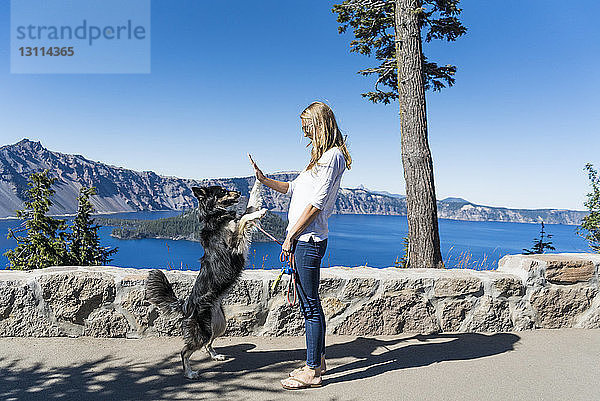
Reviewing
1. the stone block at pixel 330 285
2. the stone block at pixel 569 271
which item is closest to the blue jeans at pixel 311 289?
the stone block at pixel 330 285

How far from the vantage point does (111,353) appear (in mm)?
3234

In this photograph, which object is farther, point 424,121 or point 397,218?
point 397,218

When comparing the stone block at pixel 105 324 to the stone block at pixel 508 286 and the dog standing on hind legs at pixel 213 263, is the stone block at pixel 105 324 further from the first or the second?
the stone block at pixel 508 286

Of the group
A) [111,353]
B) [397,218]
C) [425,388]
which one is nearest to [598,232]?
[425,388]

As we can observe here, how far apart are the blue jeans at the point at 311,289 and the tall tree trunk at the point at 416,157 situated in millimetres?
3586

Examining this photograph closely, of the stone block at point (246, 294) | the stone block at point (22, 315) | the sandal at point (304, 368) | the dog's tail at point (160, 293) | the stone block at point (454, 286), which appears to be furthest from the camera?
the stone block at point (454, 286)

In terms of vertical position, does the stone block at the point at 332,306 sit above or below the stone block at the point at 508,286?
below

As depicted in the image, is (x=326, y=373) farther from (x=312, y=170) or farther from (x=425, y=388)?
(x=312, y=170)

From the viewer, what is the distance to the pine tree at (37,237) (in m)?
12.3

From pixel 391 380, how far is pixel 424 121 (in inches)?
165

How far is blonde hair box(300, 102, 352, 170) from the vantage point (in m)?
2.59

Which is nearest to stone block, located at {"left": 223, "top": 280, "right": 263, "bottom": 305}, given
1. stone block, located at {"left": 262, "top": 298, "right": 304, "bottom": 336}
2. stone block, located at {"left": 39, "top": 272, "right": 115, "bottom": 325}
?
stone block, located at {"left": 262, "top": 298, "right": 304, "bottom": 336}

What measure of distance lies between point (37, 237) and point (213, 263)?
12707 millimetres

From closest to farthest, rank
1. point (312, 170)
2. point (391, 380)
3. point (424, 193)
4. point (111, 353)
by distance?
point (312, 170) < point (391, 380) < point (111, 353) < point (424, 193)
